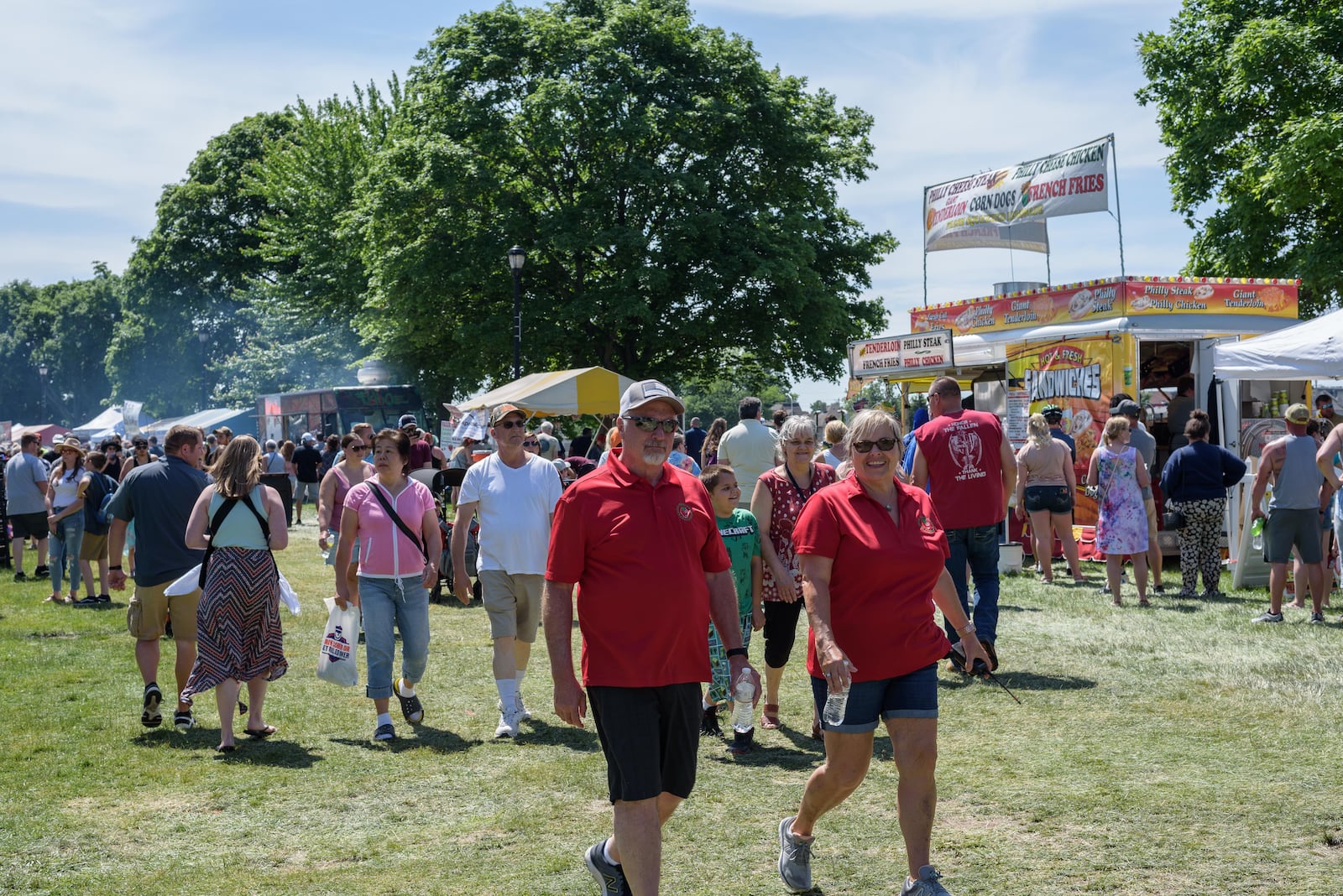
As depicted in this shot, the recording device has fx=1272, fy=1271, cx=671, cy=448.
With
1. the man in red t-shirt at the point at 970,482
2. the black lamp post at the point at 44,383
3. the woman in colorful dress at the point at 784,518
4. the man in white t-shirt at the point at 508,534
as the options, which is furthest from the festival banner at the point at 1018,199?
the black lamp post at the point at 44,383

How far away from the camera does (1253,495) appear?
11555 millimetres

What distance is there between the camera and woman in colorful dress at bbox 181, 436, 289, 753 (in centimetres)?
725

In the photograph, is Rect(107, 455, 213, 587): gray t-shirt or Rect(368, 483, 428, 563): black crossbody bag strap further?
Rect(107, 455, 213, 587): gray t-shirt

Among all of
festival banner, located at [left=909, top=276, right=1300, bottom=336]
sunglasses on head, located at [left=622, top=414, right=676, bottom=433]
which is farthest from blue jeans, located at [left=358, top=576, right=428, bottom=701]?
festival banner, located at [left=909, top=276, right=1300, bottom=336]

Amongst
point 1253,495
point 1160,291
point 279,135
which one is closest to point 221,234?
point 279,135

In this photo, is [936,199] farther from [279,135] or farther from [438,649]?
[279,135]

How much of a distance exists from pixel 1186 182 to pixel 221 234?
40.8 metres

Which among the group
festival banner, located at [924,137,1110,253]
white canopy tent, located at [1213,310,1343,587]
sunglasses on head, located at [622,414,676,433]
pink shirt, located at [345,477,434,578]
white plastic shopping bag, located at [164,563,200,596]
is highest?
festival banner, located at [924,137,1110,253]

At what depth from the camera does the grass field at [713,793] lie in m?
4.96

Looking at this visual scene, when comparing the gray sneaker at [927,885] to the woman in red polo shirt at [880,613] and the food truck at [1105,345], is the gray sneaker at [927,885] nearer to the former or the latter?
the woman in red polo shirt at [880,613]

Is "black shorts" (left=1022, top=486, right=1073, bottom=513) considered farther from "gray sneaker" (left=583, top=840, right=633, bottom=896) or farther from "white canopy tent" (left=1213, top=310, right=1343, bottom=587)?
"gray sneaker" (left=583, top=840, right=633, bottom=896)

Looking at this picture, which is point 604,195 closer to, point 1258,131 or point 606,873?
point 1258,131

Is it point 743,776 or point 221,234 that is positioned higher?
point 221,234

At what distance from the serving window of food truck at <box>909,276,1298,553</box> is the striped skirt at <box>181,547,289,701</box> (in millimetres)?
11020
